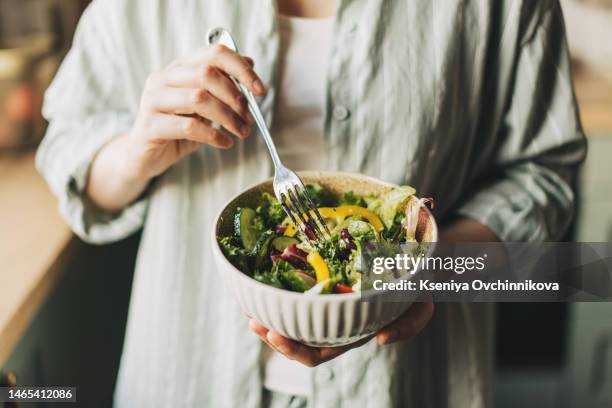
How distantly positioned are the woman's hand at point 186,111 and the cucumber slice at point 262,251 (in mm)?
117

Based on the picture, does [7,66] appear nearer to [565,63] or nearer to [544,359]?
[565,63]

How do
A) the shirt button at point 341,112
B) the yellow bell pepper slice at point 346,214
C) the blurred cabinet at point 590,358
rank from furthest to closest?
the blurred cabinet at point 590,358, the shirt button at point 341,112, the yellow bell pepper slice at point 346,214

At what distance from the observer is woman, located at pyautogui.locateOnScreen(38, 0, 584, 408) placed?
67cm

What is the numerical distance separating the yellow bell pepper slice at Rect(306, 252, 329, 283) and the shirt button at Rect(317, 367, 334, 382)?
0.22 meters

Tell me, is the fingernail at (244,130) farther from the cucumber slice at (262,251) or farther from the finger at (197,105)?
the cucumber slice at (262,251)

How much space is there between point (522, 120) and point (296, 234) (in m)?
0.34

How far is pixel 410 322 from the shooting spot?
1.89ft

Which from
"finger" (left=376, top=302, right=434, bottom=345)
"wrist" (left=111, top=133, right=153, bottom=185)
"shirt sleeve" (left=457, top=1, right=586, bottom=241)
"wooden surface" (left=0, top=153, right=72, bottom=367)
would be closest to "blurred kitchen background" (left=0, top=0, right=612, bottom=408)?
"wooden surface" (left=0, top=153, right=72, bottom=367)

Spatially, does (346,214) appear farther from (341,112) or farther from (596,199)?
(596,199)

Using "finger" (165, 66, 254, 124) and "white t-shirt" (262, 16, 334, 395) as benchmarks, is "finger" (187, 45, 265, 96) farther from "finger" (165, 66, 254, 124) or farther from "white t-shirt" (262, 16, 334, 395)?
"white t-shirt" (262, 16, 334, 395)

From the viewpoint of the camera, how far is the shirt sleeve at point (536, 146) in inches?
27.3

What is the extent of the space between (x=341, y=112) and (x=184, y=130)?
0.18 m

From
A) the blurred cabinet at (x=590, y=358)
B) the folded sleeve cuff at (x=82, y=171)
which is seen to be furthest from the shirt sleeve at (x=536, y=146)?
the blurred cabinet at (x=590, y=358)

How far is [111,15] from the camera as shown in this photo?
2.28 ft
